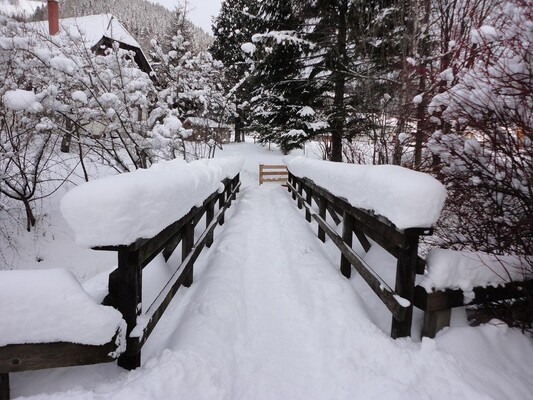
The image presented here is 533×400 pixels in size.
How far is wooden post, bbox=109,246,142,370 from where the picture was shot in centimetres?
198

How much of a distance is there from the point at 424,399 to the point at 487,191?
5.75 ft

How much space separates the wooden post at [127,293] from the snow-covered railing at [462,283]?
7.12 ft

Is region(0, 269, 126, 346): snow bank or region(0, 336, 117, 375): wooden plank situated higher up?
region(0, 269, 126, 346): snow bank

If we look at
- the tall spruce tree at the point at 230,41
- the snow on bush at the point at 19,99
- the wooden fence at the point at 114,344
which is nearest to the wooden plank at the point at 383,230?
the wooden fence at the point at 114,344

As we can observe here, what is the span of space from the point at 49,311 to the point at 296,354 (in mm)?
1823

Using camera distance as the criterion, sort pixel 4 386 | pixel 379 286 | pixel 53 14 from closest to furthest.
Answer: pixel 4 386, pixel 379 286, pixel 53 14

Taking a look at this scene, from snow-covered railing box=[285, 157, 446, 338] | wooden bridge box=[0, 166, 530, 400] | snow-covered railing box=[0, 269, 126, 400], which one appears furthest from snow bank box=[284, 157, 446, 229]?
snow-covered railing box=[0, 269, 126, 400]

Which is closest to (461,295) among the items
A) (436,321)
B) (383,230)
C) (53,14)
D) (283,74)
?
(436,321)

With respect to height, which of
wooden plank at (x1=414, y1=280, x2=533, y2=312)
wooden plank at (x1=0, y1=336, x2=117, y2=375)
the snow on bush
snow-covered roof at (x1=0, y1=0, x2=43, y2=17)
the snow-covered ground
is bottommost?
the snow-covered ground

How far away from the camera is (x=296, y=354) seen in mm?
2514

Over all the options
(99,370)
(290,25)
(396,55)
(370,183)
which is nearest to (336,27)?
(290,25)

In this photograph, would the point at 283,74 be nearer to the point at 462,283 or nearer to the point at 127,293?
the point at 462,283

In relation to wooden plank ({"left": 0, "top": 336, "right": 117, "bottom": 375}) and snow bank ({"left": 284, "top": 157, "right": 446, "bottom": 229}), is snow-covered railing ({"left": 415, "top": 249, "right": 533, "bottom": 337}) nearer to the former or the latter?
snow bank ({"left": 284, "top": 157, "right": 446, "bottom": 229})

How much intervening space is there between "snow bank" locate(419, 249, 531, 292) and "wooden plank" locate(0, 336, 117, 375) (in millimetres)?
2354
